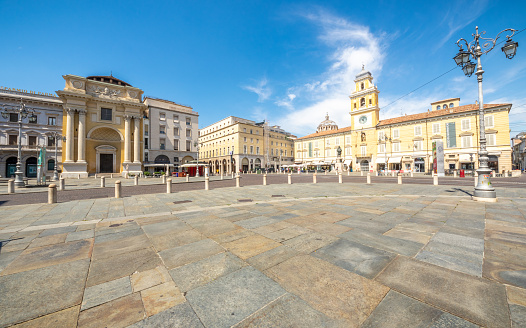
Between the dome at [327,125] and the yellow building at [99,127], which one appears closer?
the yellow building at [99,127]

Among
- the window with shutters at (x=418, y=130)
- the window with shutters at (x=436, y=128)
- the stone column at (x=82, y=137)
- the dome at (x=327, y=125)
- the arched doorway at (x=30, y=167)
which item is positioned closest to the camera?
the stone column at (x=82, y=137)

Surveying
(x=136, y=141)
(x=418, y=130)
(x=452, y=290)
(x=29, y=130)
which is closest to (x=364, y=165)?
(x=418, y=130)

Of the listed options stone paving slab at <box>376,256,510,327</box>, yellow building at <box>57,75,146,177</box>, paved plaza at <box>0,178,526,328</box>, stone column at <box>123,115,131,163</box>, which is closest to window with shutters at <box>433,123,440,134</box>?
paved plaza at <box>0,178,526,328</box>

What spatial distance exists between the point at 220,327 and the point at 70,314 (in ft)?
4.89

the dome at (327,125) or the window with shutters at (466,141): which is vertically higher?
the dome at (327,125)

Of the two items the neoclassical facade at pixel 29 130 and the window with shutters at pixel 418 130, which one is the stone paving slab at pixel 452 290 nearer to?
the window with shutters at pixel 418 130

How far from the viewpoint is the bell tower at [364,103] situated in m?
42.1

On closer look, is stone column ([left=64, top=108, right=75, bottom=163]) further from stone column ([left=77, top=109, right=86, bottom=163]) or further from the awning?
the awning

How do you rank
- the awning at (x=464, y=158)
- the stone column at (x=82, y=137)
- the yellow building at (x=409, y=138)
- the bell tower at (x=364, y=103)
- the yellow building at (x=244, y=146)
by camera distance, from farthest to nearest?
1. the yellow building at (x=244, y=146)
2. the bell tower at (x=364, y=103)
3. the awning at (x=464, y=158)
4. the yellow building at (x=409, y=138)
5. the stone column at (x=82, y=137)

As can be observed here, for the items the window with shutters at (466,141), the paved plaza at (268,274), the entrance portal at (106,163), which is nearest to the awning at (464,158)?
the window with shutters at (466,141)

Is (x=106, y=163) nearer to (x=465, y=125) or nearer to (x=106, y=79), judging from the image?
(x=106, y=79)

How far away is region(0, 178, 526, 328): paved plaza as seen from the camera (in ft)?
6.00

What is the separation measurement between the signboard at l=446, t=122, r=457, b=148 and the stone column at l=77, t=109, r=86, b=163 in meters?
58.8

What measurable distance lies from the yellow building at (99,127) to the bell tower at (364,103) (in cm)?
4412
